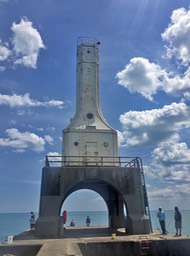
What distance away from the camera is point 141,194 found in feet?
69.3

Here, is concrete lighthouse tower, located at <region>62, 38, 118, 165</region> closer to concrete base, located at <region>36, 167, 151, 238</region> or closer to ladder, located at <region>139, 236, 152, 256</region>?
concrete base, located at <region>36, 167, 151, 238</region>

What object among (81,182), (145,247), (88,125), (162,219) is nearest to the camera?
(145,247)

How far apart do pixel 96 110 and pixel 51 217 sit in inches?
391

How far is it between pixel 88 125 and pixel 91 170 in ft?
15.1

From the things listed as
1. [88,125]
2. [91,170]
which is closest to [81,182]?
[91,170]

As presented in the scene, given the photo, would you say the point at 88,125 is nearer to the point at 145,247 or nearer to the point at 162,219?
the point at 162,219

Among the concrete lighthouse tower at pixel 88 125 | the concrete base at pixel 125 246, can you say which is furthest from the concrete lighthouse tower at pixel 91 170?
the concrete base at pixel 125 246

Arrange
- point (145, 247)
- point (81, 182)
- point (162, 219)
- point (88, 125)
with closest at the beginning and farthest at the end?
point (145, 247) → point (162, 219) → point (81, 182) → point (88, 125)

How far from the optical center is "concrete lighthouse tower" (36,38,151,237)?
19.9 meters

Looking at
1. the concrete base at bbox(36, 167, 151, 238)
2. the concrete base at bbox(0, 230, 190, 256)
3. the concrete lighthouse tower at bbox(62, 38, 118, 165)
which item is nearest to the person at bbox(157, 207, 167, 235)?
the concrete base at bbox(36, 167, 151, 238)

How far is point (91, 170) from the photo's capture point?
2100 cm

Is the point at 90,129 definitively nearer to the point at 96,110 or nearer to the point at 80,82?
the point at 96,110

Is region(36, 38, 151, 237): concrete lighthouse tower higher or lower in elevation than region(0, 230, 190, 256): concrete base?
higher

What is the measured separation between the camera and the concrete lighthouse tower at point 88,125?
23.4m
